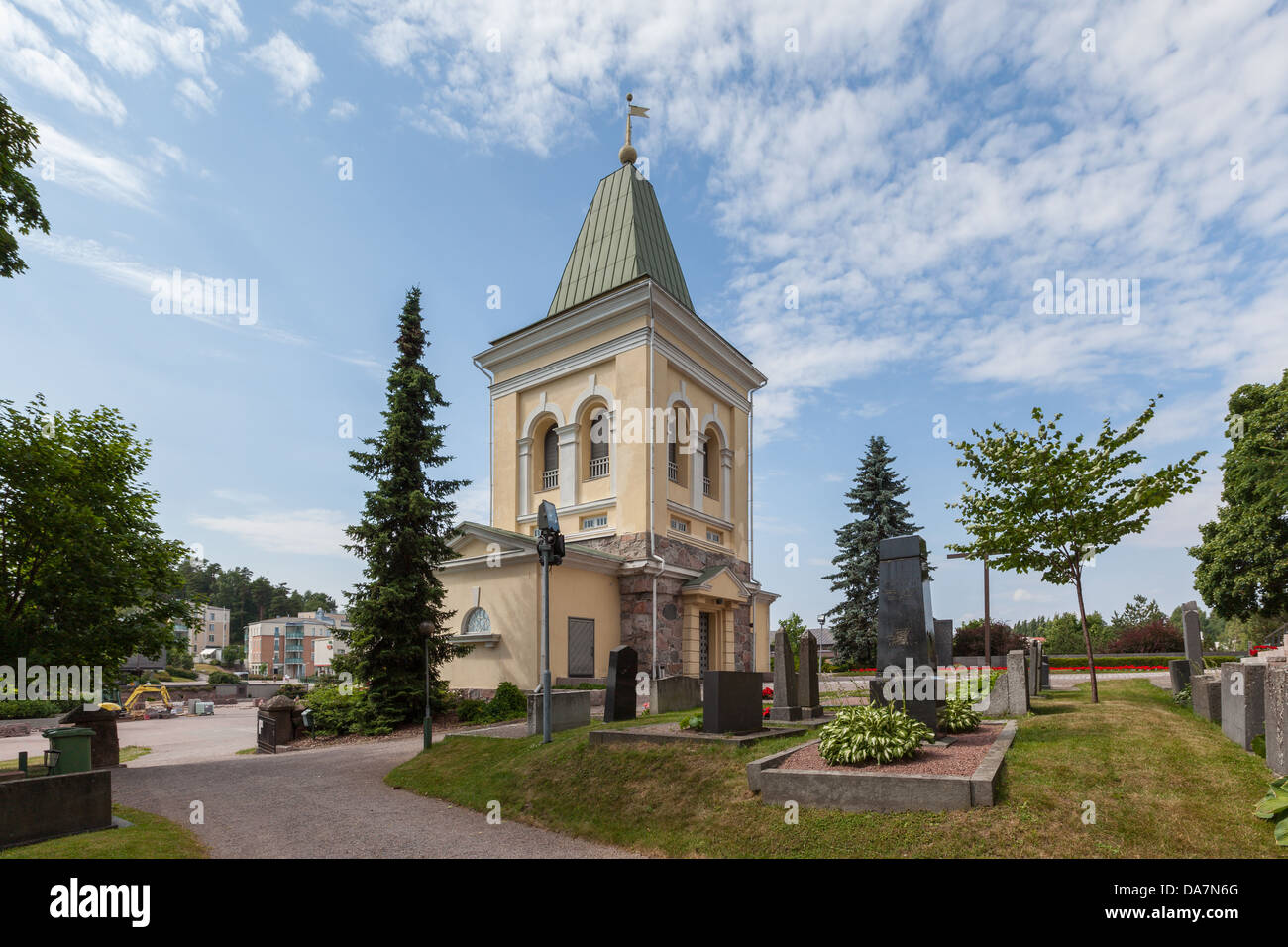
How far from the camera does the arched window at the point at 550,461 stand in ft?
91.0

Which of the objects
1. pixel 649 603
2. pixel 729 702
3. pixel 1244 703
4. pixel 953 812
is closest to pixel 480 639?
pixel 649 603

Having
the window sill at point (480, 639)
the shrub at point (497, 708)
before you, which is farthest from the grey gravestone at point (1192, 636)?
the window sill at point (480, 639)

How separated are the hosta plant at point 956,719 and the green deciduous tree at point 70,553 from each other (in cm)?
1577

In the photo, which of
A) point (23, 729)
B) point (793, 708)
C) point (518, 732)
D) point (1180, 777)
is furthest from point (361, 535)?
point (1180, 777)

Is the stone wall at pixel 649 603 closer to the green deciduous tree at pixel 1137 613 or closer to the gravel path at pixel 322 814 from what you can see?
the gravel path at pixel 322 814

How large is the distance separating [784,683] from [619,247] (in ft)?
68.3

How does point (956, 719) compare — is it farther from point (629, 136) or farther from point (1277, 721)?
point (629, 136)

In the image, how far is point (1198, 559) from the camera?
34.3 m

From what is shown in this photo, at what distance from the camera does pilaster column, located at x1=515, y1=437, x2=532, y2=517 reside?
91.5 ft

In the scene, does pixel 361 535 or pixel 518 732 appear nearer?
pixel 518 732

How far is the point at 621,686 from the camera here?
14.4m

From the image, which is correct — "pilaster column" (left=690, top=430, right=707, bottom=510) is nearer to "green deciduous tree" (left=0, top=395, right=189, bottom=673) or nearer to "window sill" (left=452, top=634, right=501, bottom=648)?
"window sill" (left=452, top=634, right=501, bottom=648)
